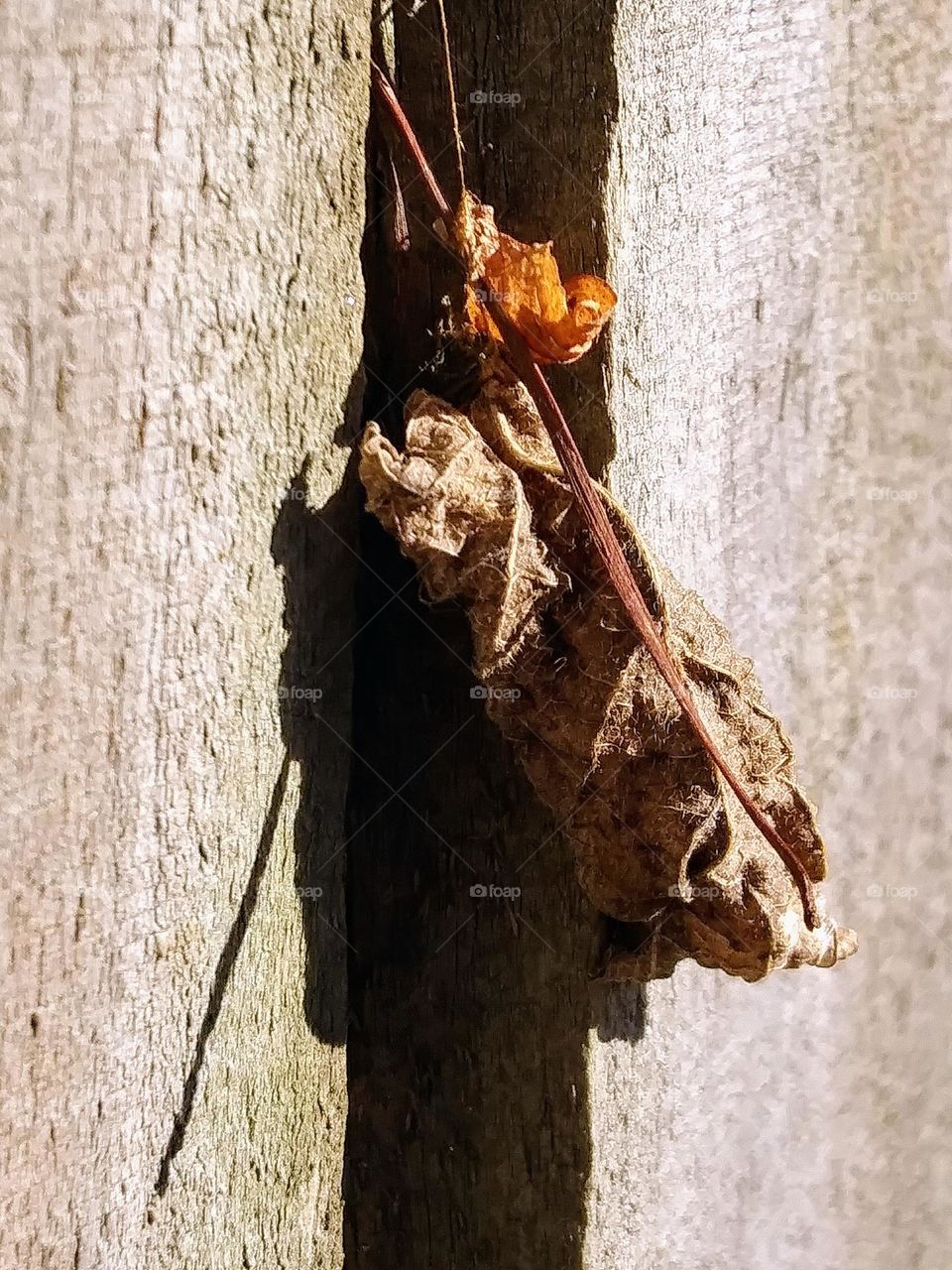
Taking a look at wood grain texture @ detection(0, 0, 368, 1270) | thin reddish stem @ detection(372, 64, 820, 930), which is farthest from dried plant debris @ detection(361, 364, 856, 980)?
wood grain texture @ detection(0, 0, 368, 1270)

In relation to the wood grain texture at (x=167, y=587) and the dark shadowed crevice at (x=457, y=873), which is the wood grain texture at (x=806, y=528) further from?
the wood grain texture at (x=167, y=587)

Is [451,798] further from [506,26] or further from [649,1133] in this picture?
[506,26]

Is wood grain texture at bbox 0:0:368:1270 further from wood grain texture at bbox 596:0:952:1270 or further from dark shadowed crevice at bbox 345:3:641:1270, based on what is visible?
wood grain texture at bbox 596:0:952:1270

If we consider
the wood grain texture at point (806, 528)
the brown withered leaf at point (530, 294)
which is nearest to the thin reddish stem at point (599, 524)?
the brown withered leaf at point (530, 294)

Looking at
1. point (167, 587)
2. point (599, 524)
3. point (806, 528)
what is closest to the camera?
point (167, 587)

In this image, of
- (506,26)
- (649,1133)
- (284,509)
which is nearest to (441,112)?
(506,26)

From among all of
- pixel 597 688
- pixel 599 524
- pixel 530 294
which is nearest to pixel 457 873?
pixel 597 688

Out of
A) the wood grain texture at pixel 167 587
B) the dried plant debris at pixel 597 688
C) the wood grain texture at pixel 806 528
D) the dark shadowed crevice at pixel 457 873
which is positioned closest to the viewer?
the wood grain texture at pixel 167 587

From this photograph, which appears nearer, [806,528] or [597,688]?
[597,688]

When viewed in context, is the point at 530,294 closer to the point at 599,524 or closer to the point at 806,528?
the point at 599,524
